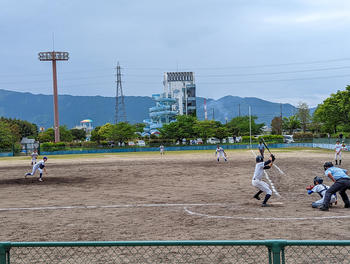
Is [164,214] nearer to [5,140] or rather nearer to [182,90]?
[5,140]

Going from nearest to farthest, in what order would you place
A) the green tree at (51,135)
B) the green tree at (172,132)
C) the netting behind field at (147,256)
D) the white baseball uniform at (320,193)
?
the netting behind field at (147,256) < the white baseball uniform at (320,193) < the green tree at (172,132) < the green tree at (51,135)

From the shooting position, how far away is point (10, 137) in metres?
90.1

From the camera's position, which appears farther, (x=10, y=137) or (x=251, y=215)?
(x=10, y=137)

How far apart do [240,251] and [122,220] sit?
4608mm

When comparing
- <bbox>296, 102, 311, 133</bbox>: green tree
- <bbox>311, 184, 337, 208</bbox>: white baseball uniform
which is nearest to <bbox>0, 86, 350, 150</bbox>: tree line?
<bbox>296, 102, 311, 133</bbox>: green tree

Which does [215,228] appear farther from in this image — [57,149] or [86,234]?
[57,149]

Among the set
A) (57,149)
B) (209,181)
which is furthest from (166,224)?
(57,149)

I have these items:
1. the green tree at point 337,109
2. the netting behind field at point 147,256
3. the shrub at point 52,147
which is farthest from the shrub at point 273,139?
the netting behind field at point 147,256

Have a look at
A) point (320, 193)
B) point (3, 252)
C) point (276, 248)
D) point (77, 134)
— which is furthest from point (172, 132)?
point (276, 248)

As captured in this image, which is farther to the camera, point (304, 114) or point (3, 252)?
point (304, 114)

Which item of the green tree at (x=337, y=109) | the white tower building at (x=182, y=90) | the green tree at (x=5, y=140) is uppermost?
the white tower building at (x=182, y=90)

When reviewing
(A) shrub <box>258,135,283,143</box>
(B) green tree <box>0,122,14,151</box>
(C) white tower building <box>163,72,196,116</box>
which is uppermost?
(C) white tower building <box>163,72,196,116</box>

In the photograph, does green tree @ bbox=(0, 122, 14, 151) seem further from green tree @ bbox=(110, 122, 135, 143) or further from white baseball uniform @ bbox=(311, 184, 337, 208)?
white baseball uniform @ bbox=(311, 184, 337, 208)

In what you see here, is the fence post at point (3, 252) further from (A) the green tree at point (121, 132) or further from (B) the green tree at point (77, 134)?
(B) the green tree at point (77, 134)
